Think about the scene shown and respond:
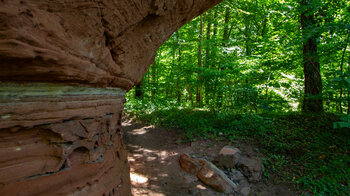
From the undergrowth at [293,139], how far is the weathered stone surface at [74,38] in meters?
4.59

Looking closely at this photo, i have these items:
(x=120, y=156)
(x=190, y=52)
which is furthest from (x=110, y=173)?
(x=190, y=52)

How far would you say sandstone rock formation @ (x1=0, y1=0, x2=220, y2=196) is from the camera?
1204mm

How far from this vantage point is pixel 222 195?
13.0 feet

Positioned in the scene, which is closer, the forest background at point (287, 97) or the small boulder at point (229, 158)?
the forest background at point (287, 97)

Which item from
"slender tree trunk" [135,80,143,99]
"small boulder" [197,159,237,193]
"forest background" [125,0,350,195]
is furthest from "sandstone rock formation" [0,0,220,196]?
"slender tree trunk" [135,80,143,99]

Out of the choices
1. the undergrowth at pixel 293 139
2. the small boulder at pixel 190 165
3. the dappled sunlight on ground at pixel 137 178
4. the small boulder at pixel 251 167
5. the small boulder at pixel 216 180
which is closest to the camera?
the small boulder at pixel 216 180

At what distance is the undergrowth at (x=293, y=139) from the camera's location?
4328 mm

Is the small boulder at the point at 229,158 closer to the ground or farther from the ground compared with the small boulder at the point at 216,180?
farther from the ground

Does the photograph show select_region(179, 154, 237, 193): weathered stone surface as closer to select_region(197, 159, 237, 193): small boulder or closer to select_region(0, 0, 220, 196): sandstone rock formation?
select_region(197, 159, 237, 193): small boulder

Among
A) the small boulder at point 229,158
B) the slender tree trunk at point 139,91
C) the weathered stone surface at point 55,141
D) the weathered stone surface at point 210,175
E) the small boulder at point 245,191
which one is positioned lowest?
the small boulder at point 245,191

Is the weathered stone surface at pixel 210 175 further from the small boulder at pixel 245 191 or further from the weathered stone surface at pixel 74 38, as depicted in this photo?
the weathered stone surface at pixel 74 38

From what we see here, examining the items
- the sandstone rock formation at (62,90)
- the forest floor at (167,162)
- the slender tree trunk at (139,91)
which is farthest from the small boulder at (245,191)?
the slender tree trunk at (139,91)

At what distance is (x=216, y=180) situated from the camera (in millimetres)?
→ 4148

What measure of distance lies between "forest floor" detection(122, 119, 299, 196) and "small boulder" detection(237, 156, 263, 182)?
164 millimetres
